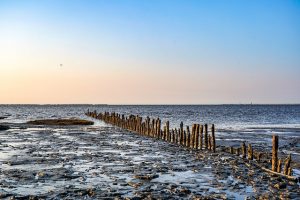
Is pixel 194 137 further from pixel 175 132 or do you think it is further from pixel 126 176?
pixel 126 176

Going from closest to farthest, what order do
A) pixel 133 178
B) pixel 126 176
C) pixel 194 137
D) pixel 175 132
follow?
pixel 133 178 → pixel 126 176 → pixel 194 137 → pixel 175 132

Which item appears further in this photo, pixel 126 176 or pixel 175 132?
pixel 175 132

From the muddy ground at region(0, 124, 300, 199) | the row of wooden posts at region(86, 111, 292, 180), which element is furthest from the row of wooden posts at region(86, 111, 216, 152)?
the muddy ground at region(0, 124, 300, 199)

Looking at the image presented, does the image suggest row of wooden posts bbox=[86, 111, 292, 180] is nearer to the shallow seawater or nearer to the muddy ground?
the muddy ground

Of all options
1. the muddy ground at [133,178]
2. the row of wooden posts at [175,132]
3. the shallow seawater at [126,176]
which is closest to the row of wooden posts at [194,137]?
the row of wooden posts at [175,132]

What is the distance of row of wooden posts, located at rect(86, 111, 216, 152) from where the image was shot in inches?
1081

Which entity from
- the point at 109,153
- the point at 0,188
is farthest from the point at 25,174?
the point at 109,153

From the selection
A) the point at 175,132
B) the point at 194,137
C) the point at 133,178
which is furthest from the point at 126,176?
the point at 175,132

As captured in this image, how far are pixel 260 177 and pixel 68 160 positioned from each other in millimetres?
9842

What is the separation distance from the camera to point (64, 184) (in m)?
13.8

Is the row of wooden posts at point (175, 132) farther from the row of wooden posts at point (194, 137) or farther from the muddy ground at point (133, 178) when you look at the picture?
the muddy ground at point (133, 178)

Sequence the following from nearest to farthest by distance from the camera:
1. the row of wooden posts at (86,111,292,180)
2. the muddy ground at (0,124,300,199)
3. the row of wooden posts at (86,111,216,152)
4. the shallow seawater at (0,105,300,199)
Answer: the muddy ground at (0,124,300,199)
the shallow seawater at (0,105,300,199)
the row of wooden posts at (86,111,292,180)
the row of wooden posts at (86,111,216,152)

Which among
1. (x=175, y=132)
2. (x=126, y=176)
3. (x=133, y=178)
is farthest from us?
(x=175, y=132)

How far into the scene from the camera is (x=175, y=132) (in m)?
33.7
